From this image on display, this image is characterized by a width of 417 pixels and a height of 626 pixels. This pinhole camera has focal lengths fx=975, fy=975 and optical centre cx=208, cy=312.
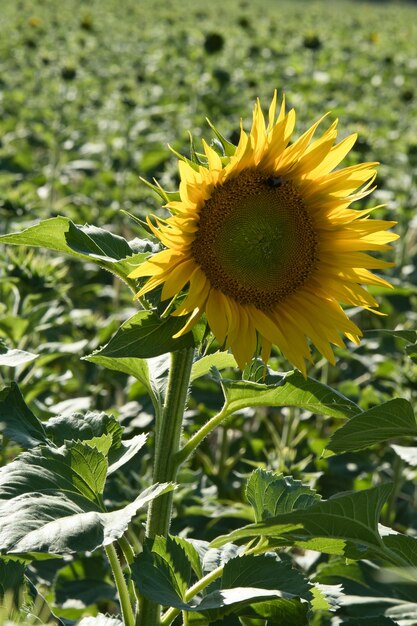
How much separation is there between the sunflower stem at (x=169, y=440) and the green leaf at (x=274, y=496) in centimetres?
10

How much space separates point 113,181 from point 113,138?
93 cm

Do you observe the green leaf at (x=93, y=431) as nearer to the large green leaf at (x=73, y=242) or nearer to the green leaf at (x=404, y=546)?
the large green leaf at (x=73, y=242)

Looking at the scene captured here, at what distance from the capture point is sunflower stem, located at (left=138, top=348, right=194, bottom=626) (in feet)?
3.81

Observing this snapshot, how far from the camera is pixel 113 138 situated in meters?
5.33

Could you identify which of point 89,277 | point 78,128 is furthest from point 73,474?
point 78,128

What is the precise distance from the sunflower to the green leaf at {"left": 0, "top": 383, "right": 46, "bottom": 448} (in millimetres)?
288

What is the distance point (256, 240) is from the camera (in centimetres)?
117

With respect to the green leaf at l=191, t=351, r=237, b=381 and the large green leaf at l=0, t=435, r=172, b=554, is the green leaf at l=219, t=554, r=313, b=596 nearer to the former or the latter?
the large green leaf at l=0, t=435, r=172, b=554

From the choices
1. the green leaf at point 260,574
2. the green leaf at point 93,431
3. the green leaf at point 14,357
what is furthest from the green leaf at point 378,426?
the green leaf at point 14,357

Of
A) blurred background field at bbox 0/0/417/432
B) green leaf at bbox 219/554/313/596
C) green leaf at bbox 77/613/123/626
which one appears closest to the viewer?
green leaf at bbox 219/554/313/596

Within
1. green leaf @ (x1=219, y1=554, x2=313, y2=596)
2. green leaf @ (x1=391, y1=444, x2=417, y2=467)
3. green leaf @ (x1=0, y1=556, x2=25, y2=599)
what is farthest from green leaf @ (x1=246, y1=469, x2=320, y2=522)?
green leaf @ (x1=391, y1=444, x2=417, y2=467)

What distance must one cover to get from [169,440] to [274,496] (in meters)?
0.14

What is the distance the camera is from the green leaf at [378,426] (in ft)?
3.58

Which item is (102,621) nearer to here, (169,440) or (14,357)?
(169,440)
